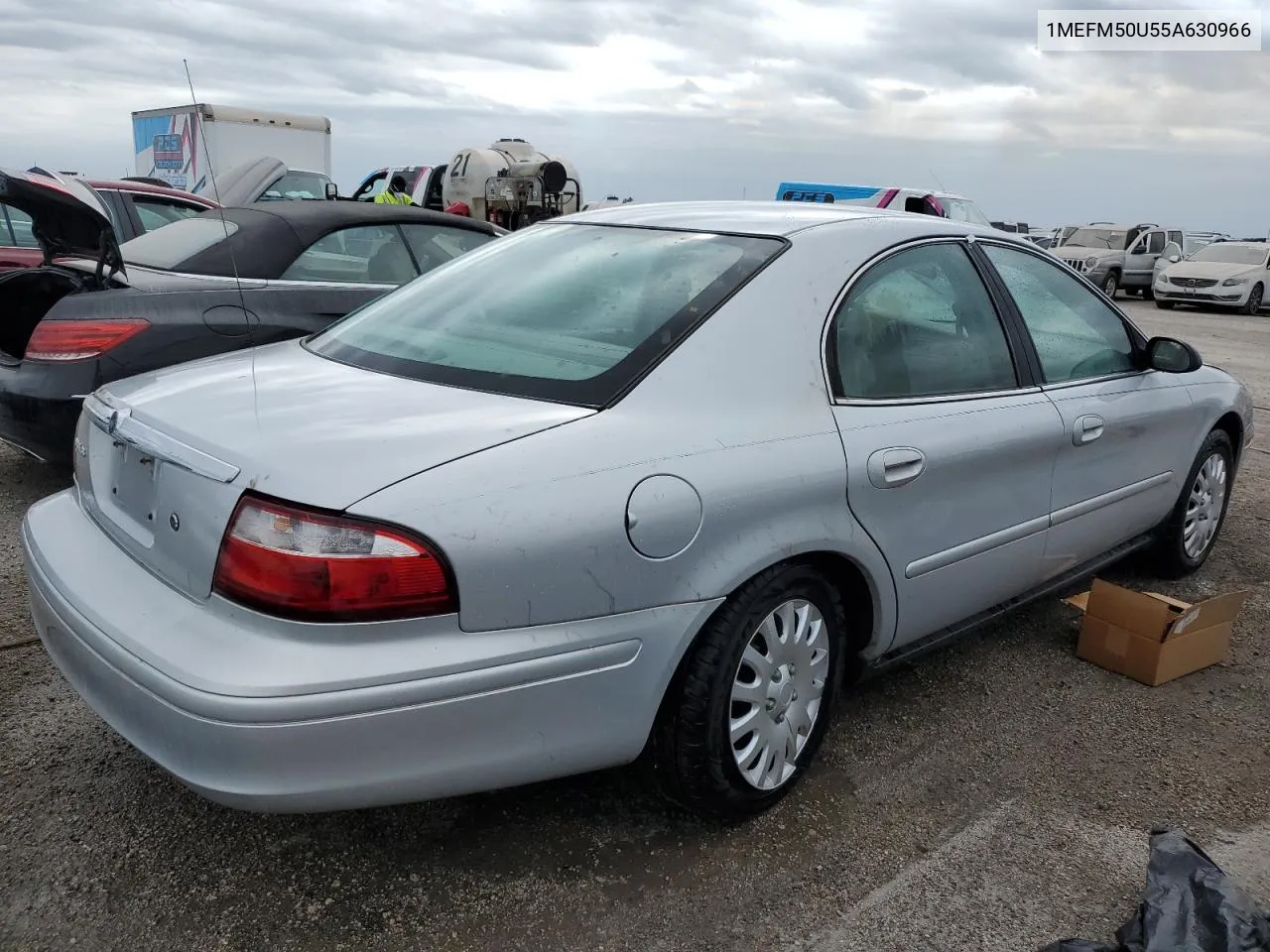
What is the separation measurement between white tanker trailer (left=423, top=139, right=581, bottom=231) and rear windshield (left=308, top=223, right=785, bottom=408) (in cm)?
1300

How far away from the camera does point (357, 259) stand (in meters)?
5.23

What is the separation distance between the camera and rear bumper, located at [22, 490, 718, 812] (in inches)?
73.5

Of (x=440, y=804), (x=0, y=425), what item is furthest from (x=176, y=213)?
(x=440, y=804)

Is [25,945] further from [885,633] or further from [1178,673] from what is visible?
[1178,673]

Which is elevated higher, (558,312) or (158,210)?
(558,312)

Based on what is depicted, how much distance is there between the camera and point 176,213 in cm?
773

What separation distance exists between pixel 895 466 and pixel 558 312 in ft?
3.07

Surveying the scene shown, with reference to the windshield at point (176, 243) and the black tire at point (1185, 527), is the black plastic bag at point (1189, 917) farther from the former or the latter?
the windshield at point (176, 243)

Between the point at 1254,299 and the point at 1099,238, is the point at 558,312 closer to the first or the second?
the point at 1254,299

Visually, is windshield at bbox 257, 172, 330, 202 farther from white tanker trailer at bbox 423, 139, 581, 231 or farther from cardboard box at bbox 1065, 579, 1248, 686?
cardboard box at bbox 1065, 579, 1248, 686

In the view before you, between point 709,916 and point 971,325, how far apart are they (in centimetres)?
186

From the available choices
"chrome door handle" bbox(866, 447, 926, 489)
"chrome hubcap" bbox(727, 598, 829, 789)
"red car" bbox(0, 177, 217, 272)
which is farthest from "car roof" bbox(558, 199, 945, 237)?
"red car" bbox(0, 177, 217, 272)

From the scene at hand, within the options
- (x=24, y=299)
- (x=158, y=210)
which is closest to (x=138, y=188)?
(x=158, y=210)

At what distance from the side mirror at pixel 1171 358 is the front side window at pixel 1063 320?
7 cm
